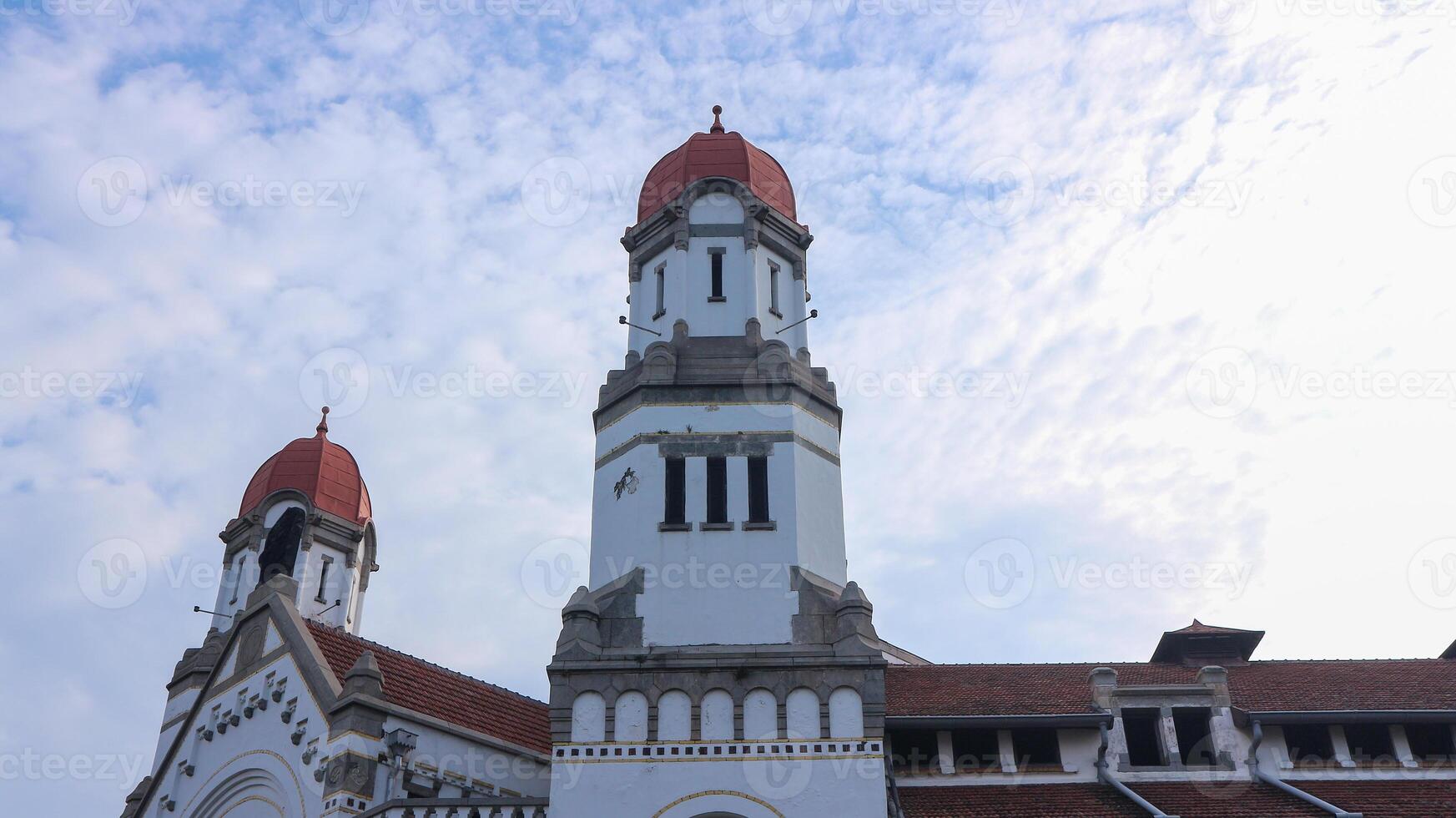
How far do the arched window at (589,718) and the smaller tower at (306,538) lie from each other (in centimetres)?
2330

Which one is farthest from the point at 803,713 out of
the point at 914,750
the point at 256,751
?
the point at 256,751

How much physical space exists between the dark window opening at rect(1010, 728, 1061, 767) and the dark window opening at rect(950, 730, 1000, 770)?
471 mm

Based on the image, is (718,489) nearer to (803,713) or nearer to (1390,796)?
(803,713)

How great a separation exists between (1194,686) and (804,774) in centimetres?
1097

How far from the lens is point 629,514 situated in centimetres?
3003

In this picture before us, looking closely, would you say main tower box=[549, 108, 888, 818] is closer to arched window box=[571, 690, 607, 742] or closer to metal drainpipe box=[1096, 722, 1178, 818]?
arched window box=[571, 690, 607, 742]

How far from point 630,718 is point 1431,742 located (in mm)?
18590

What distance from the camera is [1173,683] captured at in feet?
110

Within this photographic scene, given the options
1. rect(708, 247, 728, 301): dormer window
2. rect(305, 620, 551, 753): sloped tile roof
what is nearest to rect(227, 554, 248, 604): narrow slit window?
rect(305, 620, 551, 753): sloped tile roof

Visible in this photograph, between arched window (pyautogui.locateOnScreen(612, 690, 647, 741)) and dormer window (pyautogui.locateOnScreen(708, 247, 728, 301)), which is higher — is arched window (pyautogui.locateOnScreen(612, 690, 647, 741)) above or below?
below

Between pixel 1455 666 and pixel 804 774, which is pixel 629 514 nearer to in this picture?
pixel 804 774

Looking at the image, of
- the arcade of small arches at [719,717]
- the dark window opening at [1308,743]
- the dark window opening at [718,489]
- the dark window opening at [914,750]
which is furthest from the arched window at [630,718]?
the dark window opening at [1308,743]

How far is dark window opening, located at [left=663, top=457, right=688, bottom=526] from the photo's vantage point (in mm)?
29814

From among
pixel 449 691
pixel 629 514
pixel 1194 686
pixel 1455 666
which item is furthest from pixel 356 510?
pixel 1455 666
